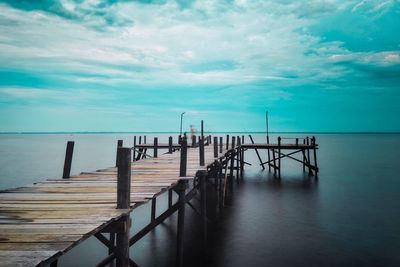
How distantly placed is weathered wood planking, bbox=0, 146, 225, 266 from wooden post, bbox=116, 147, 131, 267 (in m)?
0.16

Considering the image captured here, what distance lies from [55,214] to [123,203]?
997mm

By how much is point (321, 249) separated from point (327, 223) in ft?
12.1

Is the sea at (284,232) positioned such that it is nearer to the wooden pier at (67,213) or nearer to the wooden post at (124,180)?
the wooden pier at (67,213)

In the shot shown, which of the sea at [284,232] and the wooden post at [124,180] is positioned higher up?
the wooden post at [124,180]

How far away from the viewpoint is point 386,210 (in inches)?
630

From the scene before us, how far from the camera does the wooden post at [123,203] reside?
4.52 metres

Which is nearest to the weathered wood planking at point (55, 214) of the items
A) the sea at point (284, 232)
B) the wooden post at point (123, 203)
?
the wooden post at point (123, 203)

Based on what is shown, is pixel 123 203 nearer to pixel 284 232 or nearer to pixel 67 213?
pixel 67 213

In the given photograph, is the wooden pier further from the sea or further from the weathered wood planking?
the sea

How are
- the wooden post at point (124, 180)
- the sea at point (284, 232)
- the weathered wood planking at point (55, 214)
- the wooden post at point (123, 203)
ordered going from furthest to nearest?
the sea at point (284, 232), the wooden post at point (124, 180), the wooden post at point (123, 203), the weathered wood planking at point (55, 214)

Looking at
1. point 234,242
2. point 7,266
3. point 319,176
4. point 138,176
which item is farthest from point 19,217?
point 319,176

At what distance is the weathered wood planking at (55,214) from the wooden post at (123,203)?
0.16 metres

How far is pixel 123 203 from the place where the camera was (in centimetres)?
479

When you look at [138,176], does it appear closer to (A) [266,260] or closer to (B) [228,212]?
(A) [266,260]
